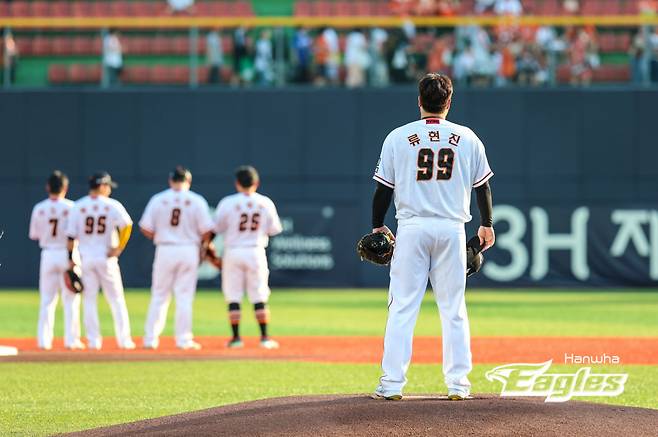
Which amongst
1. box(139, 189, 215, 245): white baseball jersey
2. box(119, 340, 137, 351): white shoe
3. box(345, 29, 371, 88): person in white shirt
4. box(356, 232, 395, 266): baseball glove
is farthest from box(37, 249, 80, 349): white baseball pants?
box(345, 29, 371, 88): person in white shirt

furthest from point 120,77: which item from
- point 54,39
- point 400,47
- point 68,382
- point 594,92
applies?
point 68,382

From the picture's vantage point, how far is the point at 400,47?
960 inches

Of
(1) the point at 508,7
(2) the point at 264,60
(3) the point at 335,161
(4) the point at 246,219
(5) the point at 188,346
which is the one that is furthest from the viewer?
(1) the point at 508,7

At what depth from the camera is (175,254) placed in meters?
14.4

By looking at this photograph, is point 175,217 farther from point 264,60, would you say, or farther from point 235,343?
point 264,60

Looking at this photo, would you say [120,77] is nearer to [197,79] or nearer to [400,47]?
[197,79]

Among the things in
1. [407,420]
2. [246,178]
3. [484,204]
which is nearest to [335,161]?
[246,178]

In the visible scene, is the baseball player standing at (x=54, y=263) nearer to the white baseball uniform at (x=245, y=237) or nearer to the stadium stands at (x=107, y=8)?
the white baseball uniform at (x=245, y=237)

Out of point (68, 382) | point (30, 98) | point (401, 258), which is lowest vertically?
point (68, 382)

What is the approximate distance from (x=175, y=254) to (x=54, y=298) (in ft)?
4.92

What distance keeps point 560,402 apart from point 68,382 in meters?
4.83

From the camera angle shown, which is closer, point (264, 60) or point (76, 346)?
point (76, 346)

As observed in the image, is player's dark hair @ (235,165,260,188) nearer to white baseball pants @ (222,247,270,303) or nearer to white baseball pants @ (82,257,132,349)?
white baseball pants @ (222,247,270,303)

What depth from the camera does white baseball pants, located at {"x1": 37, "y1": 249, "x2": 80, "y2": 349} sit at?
47.0 feet
